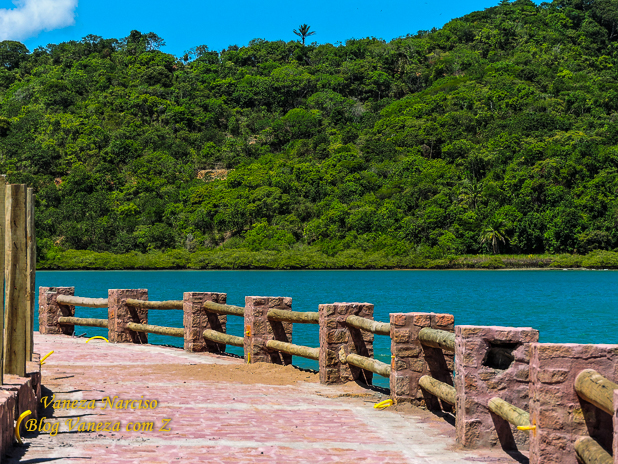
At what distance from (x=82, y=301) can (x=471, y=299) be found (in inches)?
1614

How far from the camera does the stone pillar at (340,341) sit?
9.55 m

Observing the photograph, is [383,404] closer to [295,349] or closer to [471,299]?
[295,349]

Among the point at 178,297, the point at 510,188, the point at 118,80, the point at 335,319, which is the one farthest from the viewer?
the point at 118,80

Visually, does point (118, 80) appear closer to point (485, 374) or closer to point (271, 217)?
point (271, 217)

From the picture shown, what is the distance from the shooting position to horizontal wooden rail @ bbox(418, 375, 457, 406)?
22.4 feet

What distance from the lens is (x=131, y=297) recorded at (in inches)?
599

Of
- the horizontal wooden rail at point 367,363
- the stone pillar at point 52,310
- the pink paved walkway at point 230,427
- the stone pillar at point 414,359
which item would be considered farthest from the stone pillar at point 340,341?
the stone pillar at point 52,310

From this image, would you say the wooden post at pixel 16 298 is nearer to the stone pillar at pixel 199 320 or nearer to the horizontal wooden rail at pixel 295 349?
the horizontal wooden rail at pixel 295 349

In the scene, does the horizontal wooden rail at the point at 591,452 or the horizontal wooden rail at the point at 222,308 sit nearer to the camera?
the horizontal wooden rail at the point at 591,452

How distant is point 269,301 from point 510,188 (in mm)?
87972

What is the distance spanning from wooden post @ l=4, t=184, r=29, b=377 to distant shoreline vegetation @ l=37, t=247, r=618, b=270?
286 feet

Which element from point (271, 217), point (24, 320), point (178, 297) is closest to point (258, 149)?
point (271, 217)

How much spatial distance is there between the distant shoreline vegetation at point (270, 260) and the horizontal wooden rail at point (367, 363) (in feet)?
273

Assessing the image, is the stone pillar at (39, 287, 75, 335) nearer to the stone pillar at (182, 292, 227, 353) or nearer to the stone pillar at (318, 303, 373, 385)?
the stone pillar at (182, 292, 227, 353)
